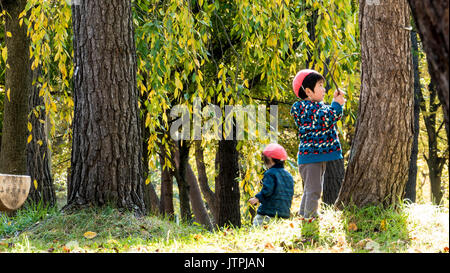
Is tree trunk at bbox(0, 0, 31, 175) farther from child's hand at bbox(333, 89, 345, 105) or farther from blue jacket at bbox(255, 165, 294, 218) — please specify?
child's hand at bbox(333, 89, 345, 105)

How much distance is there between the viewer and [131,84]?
499 centimetres

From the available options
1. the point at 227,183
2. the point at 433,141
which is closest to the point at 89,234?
the point at 227,183

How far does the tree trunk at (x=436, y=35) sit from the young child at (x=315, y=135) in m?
2.33

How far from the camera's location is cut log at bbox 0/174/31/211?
12.3ft

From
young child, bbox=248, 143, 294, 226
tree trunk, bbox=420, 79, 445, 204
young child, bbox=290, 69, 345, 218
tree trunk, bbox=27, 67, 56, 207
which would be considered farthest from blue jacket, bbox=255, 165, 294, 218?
tree trunk, bbox=420, 79, 445, 204

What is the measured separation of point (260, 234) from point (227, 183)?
5.69 meters

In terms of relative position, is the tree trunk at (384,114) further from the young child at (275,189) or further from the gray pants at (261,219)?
the gray pants at (261,219)

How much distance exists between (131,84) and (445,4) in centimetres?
331

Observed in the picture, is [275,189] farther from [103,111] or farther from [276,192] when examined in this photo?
[103,111]

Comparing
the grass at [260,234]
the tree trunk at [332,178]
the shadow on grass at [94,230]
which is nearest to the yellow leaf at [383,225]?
the grass at [260,234]

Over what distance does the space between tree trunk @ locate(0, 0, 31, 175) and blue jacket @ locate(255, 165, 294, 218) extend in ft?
10.7

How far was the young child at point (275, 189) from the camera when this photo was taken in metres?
5.05

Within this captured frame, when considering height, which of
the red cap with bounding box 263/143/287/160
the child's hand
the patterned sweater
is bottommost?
the red cap with bounding box 263/143/287/160
